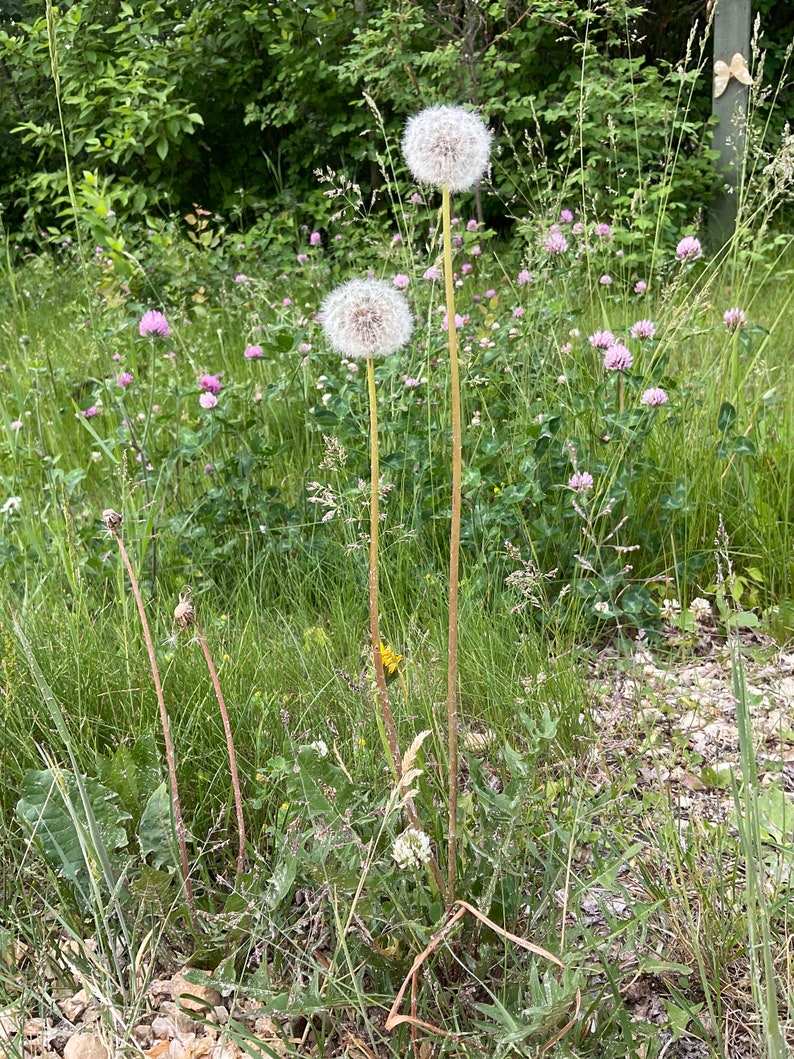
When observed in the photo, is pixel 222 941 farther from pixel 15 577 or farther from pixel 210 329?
pixel 210 329

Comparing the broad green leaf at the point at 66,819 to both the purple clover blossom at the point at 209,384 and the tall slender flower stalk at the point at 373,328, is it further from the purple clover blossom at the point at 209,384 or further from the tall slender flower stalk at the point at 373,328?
the purple clover blossom at the point at 209,384

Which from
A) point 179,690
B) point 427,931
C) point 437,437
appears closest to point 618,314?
Result: point 437,437

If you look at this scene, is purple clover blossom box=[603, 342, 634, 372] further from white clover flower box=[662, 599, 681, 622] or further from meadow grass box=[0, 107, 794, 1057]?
white clover flower box=[662, 599, 681, 622]

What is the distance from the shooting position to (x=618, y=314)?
357 cm

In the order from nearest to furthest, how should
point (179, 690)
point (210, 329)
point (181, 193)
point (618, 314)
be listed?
point (179, 690) < point (618, 314) < point (210, 329) < point (181, 193)

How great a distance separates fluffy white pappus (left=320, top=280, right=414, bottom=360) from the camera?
3.14 ft

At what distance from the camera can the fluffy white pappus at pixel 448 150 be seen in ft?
3.07

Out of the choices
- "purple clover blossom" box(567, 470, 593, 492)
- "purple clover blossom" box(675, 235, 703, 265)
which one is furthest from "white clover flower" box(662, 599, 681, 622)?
"purple clover blossom" box(675, 235, 703, 265)

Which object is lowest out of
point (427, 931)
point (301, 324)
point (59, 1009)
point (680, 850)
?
point (59, 1009)

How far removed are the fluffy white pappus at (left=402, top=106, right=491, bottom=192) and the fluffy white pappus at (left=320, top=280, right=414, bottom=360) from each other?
138 millimetres

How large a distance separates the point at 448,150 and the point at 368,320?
206mm

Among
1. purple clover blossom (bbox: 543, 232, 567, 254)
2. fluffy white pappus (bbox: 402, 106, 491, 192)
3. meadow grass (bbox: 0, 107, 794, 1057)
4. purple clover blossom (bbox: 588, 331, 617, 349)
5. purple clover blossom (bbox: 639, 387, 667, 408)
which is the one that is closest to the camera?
fluffy white pappus (bbox: 402, 106, 491, 192)

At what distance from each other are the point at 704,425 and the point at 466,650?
111cm

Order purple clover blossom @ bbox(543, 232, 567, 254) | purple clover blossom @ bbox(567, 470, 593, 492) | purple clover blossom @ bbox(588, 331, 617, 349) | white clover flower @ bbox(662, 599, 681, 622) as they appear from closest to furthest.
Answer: white clover flower @ bbox(662, 599, 681, 622) → purple clover blossom @ bbox(567, 470, 593, 492) → purple clover blossom @ bbox(588, 331, 617, 349) → purple clover blossom @ bbox(543, 232, 567, 254)
